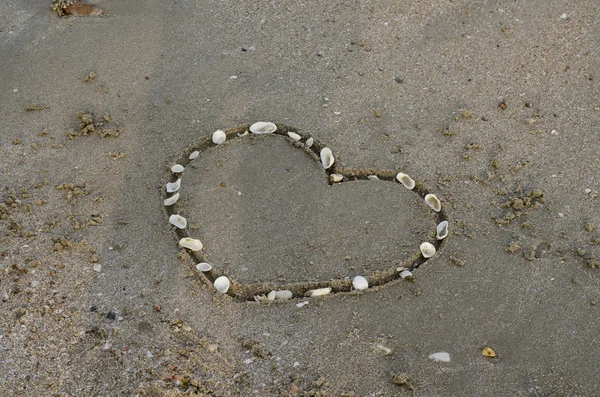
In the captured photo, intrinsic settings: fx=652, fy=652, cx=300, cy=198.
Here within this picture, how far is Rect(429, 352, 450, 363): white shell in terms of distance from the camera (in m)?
2.54

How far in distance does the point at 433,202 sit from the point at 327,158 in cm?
59

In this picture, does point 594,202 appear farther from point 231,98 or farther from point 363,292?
point 231,98

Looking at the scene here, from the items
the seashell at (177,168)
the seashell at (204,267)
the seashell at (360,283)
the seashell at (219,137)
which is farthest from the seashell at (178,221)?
the seashell at (360,283)

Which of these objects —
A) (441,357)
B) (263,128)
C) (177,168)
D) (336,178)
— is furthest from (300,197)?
(441,357)

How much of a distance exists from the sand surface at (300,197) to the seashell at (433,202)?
0.07 meters

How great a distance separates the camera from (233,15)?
434cm

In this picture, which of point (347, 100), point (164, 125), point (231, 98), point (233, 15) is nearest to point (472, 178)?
point (347, 100)

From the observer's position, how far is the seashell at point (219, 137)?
3.47 meters

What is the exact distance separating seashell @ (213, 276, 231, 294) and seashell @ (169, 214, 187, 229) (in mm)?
364

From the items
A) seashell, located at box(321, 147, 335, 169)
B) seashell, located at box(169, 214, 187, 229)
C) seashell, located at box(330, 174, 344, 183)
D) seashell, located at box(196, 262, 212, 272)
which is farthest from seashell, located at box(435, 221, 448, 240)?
seashell, located at box(169, 214, 187, 229)

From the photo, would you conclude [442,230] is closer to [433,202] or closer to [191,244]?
[433,202]

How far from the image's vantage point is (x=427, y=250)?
9.57ft

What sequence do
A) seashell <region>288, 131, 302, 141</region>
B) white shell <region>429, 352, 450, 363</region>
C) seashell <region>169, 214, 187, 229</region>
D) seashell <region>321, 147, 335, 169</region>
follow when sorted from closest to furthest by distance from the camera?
white shell <region>429, 352, 450, 363</region> → seashell <region>169, 214, 187, 229</region> → seashell <region>321, 147, 335, 169</region> → seashell <region>288, 131, 302, 141</region>

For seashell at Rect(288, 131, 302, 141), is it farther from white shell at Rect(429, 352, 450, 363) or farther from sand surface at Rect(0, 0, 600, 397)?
white shell at Rect(429, 352, 450, 363)
